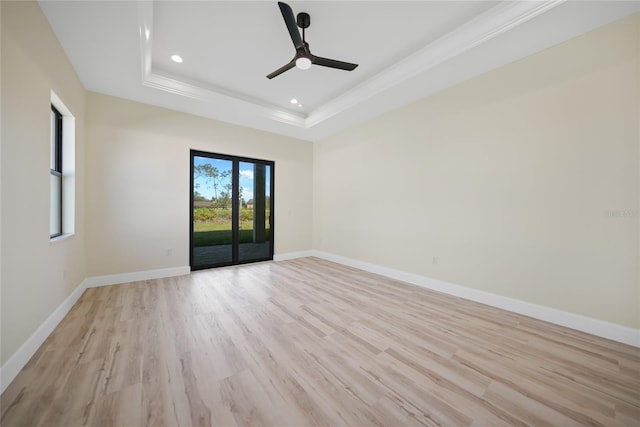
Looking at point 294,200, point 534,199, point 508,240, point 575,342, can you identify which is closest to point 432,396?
point 575,342

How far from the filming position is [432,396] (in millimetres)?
1443

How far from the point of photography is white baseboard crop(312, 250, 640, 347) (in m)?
2.08

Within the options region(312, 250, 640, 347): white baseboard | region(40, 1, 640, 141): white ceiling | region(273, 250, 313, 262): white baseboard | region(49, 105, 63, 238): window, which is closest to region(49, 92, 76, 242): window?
region(49, 105, 63, 238): window

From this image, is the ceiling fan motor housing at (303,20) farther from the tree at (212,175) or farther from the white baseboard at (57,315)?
the white baseboard at (57,315)

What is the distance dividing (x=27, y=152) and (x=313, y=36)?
2.82 meters

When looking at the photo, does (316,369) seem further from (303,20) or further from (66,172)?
(66,172)

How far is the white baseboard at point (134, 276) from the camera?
11.1 feet

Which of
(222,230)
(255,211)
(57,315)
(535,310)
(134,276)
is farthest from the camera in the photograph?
(255,211)

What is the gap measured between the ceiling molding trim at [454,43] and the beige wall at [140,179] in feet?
8.93

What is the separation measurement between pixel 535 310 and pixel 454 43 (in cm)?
303

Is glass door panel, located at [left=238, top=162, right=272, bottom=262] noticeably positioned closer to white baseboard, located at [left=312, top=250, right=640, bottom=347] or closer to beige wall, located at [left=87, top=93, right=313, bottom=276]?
beige wall, located at [left=87, top=93, right=313, bottom=276]

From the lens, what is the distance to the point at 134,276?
→ 3650 mm

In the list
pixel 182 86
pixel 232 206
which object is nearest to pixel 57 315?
pixel 232 206

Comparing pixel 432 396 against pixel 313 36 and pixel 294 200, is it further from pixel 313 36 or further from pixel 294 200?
pixel 294 200
